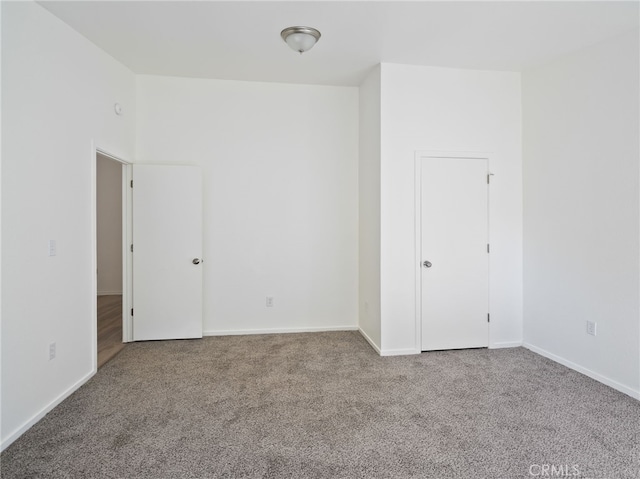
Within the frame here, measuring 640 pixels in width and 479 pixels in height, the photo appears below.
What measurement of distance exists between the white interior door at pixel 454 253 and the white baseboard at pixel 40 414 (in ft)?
10.1

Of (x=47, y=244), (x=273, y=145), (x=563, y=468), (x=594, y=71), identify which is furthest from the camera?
(x=273, y=145)

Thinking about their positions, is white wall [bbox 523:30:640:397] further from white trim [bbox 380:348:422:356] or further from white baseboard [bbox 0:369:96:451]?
white baseboard [bbox 0:369:96:451]

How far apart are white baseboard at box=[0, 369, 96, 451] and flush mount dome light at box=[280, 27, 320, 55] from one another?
3239 mm

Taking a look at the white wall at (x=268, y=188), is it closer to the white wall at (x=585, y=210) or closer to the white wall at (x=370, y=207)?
the white wall at (x=370, y=207)

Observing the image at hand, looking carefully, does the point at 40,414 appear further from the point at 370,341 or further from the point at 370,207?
the point at 370,207

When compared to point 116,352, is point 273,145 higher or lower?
higher

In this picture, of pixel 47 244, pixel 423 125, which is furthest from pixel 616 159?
pixel 47 244

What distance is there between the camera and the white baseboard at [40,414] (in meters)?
2.06

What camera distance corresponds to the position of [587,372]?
3047mm

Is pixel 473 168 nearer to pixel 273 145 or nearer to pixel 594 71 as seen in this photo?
pixel 594 71

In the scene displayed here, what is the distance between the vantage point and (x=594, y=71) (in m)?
3.00

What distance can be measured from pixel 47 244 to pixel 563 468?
3.46 m

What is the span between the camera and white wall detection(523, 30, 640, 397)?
108 inches

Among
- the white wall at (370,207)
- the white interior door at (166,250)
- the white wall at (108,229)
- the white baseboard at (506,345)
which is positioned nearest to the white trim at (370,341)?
the white wall at (370,207)
